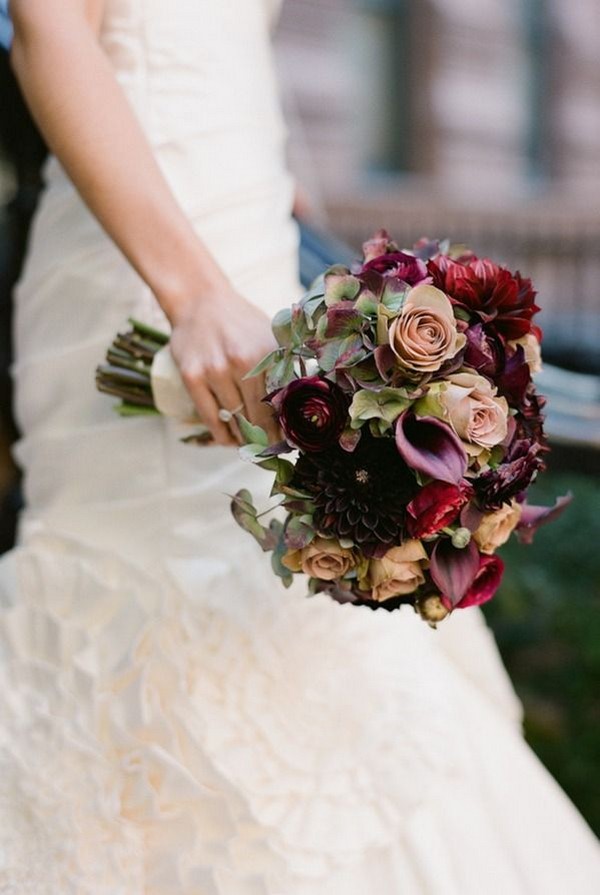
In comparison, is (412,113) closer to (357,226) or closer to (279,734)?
(357,226)

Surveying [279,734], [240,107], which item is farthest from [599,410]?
[279,734]

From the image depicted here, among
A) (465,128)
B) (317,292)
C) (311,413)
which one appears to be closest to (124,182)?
(317,292)

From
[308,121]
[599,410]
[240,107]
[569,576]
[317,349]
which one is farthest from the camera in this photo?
[308,121]

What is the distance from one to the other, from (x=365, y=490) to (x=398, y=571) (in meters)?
0.10

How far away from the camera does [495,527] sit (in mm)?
1130

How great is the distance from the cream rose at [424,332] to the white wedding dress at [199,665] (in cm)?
35

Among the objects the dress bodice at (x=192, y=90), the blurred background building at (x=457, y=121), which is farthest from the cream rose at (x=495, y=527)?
the blurred background building at (x=457, y=121)

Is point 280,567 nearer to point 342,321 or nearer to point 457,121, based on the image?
point 342,321

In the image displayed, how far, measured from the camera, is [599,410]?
7.06ft

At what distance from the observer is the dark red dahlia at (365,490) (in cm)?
107

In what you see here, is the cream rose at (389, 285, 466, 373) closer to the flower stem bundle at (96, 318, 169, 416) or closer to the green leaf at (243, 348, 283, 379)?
the green leaf at (243, 348, 283, 379)

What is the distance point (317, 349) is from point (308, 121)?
7.04 meters

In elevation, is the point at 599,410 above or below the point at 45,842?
below

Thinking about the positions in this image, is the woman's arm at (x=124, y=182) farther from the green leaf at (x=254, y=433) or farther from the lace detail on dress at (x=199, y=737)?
the lace detail on dress at (x=199, y=737)
